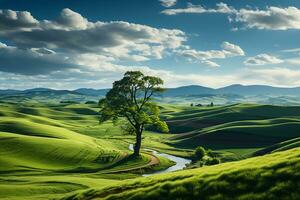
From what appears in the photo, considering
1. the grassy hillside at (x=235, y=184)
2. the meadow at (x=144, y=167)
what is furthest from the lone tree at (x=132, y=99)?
the grassy hillside at (x=235, y=184)

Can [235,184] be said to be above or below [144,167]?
above

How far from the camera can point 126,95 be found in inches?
3841

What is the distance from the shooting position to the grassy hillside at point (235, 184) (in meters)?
25.4

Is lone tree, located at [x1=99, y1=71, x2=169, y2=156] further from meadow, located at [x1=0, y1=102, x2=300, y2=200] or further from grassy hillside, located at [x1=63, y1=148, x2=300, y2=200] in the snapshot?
grassy hillside, located at [x1=63, y1=148, x2=300, y2=200]

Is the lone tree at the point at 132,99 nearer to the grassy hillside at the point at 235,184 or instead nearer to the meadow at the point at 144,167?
the meadow at the point at 144,167

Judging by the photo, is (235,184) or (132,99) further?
(132,99)

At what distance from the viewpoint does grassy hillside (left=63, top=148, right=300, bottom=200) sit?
25359 mm

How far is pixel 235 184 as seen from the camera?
2798cm

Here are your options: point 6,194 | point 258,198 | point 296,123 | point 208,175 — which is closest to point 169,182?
point 208,175

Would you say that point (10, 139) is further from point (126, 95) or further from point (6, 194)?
point (6, 194)

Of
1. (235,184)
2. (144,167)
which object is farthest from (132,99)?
(235,184)

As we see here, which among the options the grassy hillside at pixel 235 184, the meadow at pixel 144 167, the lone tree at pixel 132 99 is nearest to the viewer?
the grassy hillside at pixel 235 184

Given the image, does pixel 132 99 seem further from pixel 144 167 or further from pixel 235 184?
pixel 235 184

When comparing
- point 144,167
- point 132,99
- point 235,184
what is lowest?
point 144,167
